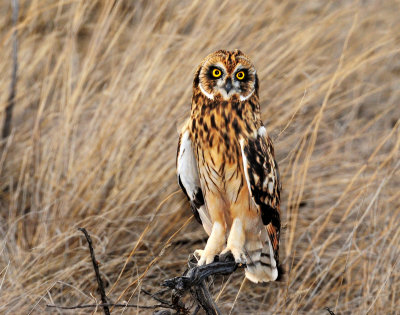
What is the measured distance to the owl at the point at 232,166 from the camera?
1840mm

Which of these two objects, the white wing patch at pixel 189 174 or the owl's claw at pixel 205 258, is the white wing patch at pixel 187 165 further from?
the owl's claw at pixel 205 258

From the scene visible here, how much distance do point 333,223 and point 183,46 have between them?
3.68 ft

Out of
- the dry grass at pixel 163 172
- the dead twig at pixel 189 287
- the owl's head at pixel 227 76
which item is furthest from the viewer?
the dry grass at pixel 163 172

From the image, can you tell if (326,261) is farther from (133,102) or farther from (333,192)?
(133,102)

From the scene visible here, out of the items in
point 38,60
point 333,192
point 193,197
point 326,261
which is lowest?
point 326,261

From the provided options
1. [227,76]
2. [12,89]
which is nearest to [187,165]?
[227,76]

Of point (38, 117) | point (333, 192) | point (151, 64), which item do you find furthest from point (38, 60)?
point (333, 192)

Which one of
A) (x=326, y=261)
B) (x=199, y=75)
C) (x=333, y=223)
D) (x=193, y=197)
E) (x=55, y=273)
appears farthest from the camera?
(x=333, y=223)

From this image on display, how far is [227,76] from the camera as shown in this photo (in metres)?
1.78

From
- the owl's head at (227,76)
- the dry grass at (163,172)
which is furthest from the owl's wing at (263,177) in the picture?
the dry grass at (163,172)

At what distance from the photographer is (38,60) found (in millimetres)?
3672

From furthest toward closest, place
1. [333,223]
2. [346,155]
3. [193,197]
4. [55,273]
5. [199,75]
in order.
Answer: [346,155], [333,223], [55,273], [193,197], [199,75]

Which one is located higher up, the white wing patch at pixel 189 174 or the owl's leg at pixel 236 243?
the white wing patch at pixel 189 174

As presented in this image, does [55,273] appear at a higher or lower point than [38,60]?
lower
